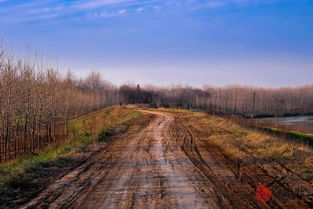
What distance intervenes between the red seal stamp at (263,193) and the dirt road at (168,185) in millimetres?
132

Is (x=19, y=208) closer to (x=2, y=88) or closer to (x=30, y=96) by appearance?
(x=2, y=88)

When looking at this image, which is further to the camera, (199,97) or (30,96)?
(199,97)

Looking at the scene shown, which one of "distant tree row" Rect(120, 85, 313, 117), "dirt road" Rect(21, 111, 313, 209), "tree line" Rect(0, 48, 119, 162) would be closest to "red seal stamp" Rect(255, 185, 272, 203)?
"dirt road" Rect(21, 111, 313, 209)

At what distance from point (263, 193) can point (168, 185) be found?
248 centimetres

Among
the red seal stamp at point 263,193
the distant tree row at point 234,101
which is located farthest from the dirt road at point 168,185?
the distant tree row at point 234,101

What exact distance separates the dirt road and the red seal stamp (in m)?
0.13

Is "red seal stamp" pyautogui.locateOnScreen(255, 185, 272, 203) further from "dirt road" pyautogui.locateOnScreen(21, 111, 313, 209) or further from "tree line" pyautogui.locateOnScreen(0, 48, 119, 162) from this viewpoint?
"tree line" pyautogui.locateOnScreen(0, 48, 119, 162)

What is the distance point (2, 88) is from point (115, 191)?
1279 cm

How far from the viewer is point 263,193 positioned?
24.1ft

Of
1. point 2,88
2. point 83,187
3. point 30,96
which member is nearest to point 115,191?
point 83,187

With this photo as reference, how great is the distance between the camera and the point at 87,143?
1700cm

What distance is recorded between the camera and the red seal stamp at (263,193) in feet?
22.8

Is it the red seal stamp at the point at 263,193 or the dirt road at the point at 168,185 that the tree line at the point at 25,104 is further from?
the red seal stamp at the point at 263,193

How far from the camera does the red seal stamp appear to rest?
6.94 metres
